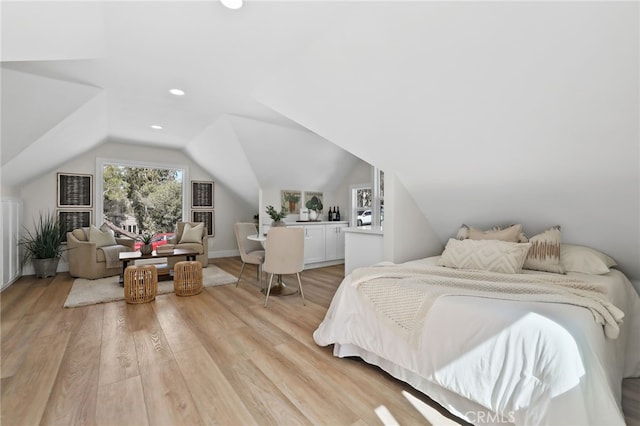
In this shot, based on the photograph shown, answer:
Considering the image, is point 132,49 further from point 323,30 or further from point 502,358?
point 502,358

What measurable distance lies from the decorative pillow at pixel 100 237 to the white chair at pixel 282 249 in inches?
124

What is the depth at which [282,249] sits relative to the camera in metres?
3.31

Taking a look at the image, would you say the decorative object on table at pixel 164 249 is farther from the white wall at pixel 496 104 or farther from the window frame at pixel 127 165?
the white wall at pixel 496 104

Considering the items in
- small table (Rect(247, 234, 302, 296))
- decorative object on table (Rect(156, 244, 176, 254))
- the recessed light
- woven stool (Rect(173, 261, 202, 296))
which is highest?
the recessed light

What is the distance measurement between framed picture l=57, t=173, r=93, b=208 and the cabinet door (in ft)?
13.6

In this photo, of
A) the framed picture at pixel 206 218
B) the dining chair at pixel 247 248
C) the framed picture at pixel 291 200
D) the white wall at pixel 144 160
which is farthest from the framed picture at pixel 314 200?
the framed picture at pixel 206 218

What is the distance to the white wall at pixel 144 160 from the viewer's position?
4.76 metres

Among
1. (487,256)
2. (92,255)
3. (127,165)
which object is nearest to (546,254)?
(487,256)

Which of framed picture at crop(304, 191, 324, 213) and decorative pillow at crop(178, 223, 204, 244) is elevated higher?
framed picture at crop(304, 191, 324, 213)

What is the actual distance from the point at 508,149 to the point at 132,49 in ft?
10.2

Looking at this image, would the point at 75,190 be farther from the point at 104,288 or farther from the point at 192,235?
the point at 104,288

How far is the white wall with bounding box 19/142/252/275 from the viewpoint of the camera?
4.76 m

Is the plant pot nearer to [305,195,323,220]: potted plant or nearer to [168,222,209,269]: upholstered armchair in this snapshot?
[168,222,209,269]: upholstered armchair

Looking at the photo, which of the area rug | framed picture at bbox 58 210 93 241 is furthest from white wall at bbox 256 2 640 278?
framed picture at bbox 58 210 93 241
